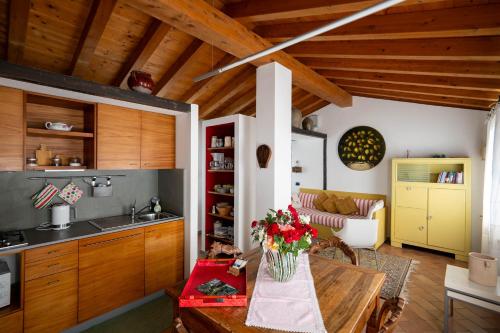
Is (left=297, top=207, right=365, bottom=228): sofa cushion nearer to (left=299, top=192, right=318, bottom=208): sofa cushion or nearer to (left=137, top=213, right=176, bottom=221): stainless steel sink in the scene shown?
(left=299, top=192, right=318, bottom=208): sofa cushion

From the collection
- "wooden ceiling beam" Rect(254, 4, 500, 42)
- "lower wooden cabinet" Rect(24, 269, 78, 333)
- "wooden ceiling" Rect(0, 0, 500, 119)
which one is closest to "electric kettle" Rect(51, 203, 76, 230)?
"lower wooden cabinet" Rect(24, 269, 78, 333)

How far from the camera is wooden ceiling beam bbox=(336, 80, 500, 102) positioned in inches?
135

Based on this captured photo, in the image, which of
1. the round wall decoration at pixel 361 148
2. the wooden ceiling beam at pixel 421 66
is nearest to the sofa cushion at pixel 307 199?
the round wall decoration at pixel 361 148

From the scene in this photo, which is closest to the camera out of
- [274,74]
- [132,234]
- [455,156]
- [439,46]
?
[439,46]

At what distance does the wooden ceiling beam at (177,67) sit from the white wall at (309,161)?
3.37 meters

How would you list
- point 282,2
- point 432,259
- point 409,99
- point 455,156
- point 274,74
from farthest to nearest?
point 409,99
point 455,156
point 432,259
point 274,74
point 282,2

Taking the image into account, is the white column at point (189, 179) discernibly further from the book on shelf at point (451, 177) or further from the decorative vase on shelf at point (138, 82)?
the book on shelf at point (451, 177)

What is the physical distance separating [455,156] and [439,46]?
2.89 meters

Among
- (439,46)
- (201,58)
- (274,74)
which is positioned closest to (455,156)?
→ (439,46)

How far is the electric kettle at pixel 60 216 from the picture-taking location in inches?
96.9

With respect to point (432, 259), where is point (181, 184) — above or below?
above

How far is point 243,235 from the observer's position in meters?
3.57

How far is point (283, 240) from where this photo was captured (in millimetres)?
1480

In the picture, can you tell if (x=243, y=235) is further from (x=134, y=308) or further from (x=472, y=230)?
(x=472, y=230)
